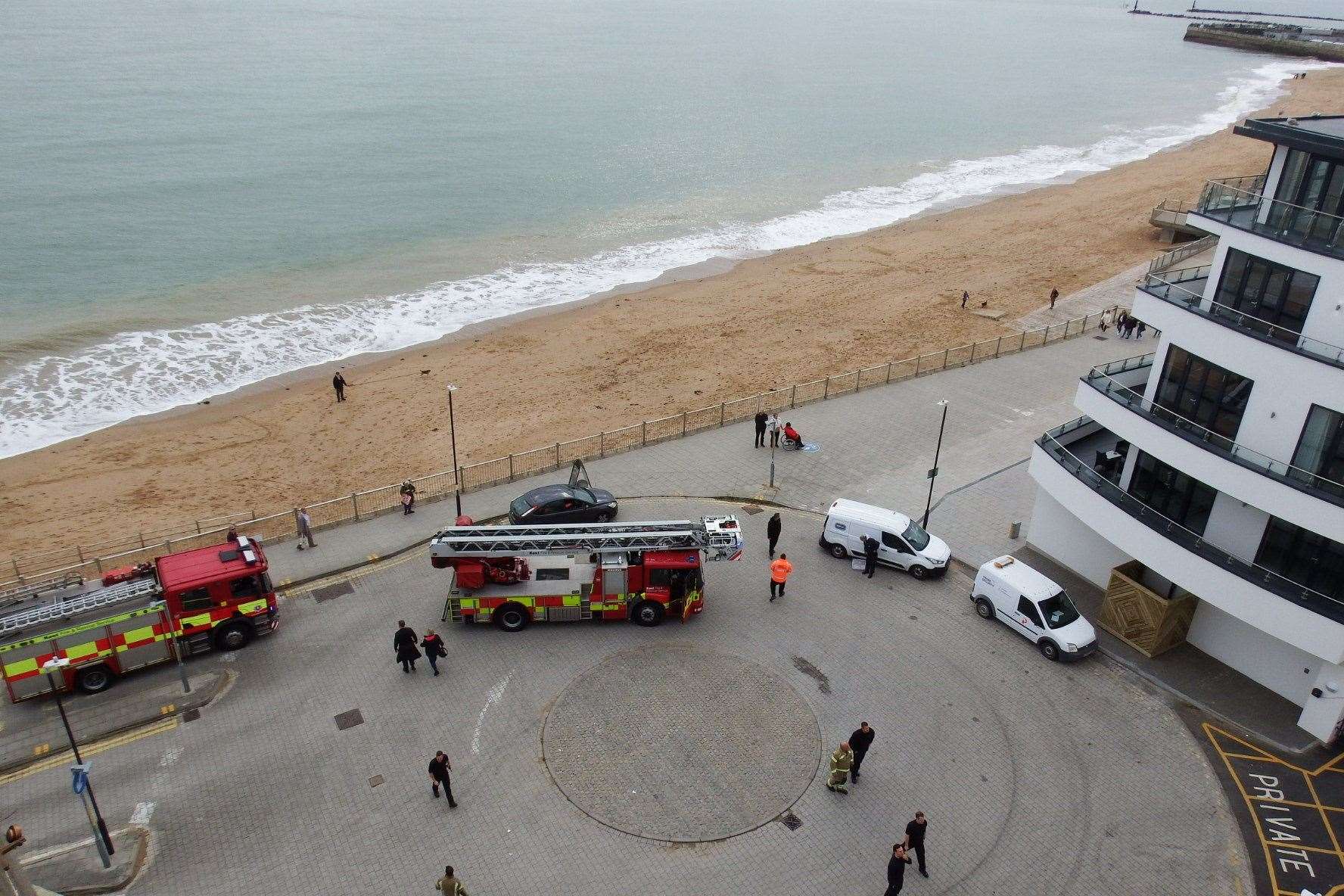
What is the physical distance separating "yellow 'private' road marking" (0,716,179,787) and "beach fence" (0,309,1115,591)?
15.3ft

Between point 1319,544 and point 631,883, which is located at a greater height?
point 1319,544

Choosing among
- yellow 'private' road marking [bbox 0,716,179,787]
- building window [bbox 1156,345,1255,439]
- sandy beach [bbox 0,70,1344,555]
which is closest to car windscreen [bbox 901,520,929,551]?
building window [bbox 1156,345,1255,439]

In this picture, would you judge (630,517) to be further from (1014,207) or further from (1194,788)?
(1014,207)

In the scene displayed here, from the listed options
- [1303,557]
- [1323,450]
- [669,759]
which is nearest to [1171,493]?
[1303,557]

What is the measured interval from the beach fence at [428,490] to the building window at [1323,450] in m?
15.1

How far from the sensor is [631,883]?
→ 13.9 metres

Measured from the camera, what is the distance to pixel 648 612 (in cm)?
1962

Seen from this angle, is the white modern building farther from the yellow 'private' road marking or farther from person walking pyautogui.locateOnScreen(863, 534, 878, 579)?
the yellow 'private' road marking

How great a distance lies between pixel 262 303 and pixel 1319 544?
4720cm

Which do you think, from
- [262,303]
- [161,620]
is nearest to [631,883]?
[161,620]

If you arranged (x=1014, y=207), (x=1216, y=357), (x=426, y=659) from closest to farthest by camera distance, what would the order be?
(x=1216, y=357)
(x=426, y=659)
(x=1014, y=207)

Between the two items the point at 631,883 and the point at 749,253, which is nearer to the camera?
the point at 631,883

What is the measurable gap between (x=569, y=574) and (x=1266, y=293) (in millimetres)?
15202

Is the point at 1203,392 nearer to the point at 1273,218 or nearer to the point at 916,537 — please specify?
the point at 1273,218
